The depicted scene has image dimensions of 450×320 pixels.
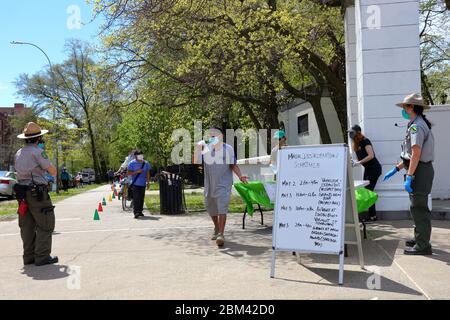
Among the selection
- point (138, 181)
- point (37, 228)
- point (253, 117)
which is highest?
point (253, 117)

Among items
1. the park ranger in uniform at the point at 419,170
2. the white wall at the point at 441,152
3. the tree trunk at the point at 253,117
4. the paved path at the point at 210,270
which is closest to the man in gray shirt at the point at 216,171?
the paved path at the point at 210,270

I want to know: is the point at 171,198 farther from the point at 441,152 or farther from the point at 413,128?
the point at 413,128

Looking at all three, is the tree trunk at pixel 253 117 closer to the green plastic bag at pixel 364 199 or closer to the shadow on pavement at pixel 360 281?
the green plastic bag at pixel 364 199

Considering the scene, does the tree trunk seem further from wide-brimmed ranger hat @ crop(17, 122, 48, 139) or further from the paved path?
wide-brimmed ranger hat @ crop(17, 122, 48, 139)

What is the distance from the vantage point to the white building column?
9.59 meters

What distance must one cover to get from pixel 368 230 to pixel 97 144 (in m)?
61.0

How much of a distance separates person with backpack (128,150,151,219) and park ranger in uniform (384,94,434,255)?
307 inches

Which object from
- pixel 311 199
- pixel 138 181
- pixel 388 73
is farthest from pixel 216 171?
pixel 138 181

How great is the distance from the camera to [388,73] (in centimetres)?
969

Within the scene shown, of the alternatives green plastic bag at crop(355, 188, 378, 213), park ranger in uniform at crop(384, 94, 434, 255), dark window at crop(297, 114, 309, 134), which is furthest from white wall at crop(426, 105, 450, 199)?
dark window at crop(297, 114, 309, 134)

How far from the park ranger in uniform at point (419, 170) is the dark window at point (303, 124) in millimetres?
23067

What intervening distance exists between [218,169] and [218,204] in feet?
1.91

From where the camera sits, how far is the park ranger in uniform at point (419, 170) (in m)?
6.22

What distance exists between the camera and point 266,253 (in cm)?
719
